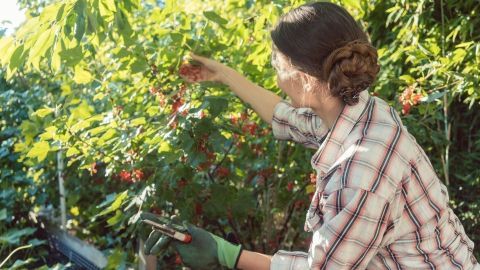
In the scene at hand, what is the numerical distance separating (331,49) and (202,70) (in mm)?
934

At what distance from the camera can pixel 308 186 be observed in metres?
2.88

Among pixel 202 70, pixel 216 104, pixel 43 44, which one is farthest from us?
pixel 202 70

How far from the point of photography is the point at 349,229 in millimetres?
1478

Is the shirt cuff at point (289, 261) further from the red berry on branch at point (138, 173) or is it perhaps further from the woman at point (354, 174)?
the red berry on branch at point (138, 173)

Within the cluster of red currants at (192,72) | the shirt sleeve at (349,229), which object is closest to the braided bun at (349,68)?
the shirt sleeve at (349,229)

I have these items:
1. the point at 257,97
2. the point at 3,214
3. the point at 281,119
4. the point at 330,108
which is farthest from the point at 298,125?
Result: the point at 3,214

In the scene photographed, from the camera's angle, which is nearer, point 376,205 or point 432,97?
point 376,205

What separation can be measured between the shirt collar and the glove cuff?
371 mm

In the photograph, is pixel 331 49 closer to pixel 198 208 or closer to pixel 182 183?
pixel 182 183

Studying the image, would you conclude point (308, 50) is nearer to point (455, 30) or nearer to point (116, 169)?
point (116, 169)

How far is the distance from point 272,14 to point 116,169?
936mm

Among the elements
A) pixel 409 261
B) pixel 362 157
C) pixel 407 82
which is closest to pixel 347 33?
pixel 362 157

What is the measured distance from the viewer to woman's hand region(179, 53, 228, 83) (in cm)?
232

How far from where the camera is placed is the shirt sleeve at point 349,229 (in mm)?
1460
